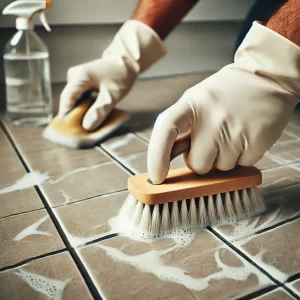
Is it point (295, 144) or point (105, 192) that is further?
point (295, 144)

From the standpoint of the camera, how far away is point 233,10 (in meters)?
1.48

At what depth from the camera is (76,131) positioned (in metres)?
0.85

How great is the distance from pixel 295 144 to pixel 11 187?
0.57 m

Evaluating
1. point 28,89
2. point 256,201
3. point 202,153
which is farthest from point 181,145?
point 28,89

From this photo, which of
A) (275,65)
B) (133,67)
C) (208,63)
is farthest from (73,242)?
(208,63)

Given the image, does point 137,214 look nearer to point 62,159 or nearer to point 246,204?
point 246,204

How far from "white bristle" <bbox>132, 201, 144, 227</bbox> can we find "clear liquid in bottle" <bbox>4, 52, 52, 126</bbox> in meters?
0.51

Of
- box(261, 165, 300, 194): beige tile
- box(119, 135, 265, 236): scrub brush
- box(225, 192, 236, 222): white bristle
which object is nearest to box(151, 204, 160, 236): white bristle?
box(119, 135, 265, 236): scrub brush

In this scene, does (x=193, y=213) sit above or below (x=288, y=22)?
below

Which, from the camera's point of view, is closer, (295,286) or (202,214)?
(295,286)

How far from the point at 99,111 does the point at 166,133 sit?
14.9 inches

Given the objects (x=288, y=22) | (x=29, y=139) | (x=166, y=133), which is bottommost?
(x=29, y=139)

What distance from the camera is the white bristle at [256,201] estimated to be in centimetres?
58

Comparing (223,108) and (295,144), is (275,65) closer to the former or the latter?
(223,108)
